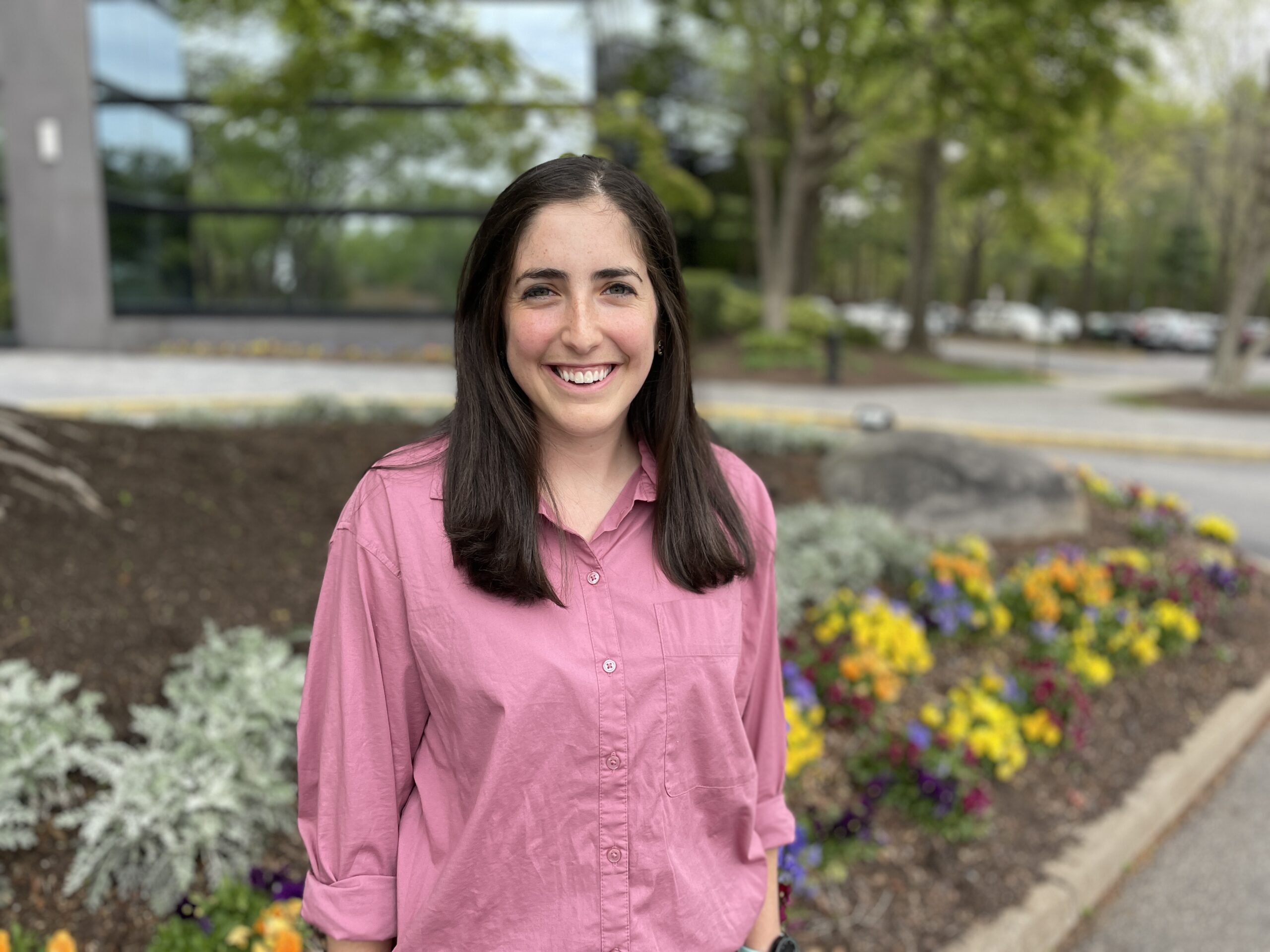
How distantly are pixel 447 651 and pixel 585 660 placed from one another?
20 centimetres

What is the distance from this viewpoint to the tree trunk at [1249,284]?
15.8 metres

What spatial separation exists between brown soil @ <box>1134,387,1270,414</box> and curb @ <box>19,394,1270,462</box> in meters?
4.13

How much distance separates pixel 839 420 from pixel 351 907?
12358mm

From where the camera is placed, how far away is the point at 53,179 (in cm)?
1862

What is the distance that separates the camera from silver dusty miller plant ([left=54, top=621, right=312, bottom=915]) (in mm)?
2494

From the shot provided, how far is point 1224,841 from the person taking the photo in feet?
12.4

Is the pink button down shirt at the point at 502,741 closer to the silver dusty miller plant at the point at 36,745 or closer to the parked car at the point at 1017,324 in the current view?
the silver dusty miller plant at the point at 36,745

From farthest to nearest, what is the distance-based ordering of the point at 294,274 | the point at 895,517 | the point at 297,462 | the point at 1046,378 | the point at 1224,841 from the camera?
the point at 1046,378
the point at 294,274
the point at 895,517
the point at 297,462
the point at 1224,841

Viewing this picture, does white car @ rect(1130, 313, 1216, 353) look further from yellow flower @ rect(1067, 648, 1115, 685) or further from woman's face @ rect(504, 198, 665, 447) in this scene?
woman's face @ rect(504, 198, 665, 447)

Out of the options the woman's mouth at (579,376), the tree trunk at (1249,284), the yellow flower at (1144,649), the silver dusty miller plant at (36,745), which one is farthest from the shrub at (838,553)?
the tree trunk at (1249,284)

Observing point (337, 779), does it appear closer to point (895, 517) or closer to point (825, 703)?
point (825, 703)

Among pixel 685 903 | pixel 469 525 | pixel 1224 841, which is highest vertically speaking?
pixel 469 525

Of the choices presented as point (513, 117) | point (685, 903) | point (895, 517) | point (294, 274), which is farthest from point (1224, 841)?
point (294, 274)

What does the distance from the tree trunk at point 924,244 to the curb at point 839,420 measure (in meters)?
11.7
